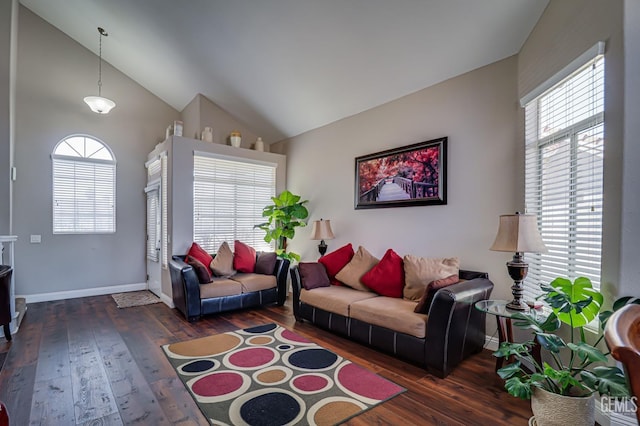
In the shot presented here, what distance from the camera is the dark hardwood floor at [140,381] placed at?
6.85 ft

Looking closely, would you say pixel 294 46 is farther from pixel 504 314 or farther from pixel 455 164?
pixel 504 314

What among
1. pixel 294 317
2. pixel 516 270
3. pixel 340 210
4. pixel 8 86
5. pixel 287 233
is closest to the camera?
pixel 516 270

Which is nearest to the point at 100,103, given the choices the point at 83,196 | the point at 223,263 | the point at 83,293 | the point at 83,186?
the point at 83,186

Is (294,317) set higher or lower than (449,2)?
lower

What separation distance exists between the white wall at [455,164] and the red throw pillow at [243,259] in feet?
4.66

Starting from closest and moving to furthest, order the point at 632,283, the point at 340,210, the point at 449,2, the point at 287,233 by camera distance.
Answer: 1. the point at 632,283
2. the point at 449,2
3. the point at 340,210
4. the point at 287,233

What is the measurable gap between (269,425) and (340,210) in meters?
Result: 3.39

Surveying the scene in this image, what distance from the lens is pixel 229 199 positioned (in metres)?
5.45

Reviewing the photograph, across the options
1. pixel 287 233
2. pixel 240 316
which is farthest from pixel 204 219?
pixel 240 316

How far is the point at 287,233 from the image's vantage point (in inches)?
214

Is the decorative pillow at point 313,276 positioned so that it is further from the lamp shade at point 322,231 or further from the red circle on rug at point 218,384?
the red circle on rug at point 218,384

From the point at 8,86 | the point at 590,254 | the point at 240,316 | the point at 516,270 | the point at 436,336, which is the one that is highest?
the point at 8,86

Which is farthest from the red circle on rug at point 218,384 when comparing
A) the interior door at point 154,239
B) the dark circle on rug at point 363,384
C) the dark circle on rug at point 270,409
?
the interior door at point 154,239

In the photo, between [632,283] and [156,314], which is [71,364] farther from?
[632,283]
